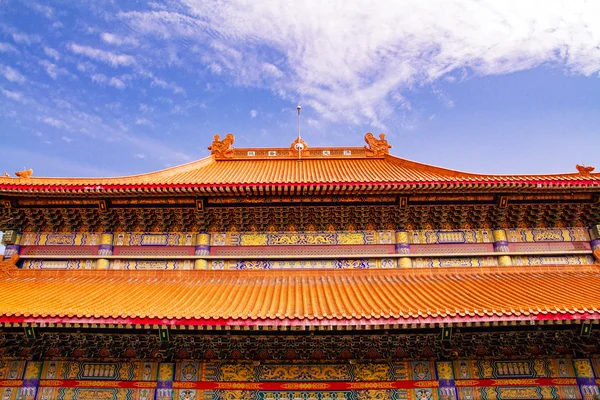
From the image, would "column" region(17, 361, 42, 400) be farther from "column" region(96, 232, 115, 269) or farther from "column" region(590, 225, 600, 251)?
"column" region(590, 225, 600, 251)

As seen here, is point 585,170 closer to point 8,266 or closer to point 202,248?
point 202,248

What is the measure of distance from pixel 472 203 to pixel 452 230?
844mm

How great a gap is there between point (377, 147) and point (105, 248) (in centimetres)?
951

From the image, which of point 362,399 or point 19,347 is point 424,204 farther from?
point 19,347

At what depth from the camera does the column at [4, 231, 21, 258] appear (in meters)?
9.33

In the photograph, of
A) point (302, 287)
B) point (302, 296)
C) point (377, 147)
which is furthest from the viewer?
point (377, 147)

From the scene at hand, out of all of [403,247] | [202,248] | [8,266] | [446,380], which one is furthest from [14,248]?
[446,380]

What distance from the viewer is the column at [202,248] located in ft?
30.0

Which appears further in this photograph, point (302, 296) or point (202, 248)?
point (202, 248)

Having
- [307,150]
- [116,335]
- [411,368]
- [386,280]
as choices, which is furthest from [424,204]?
[116,335]

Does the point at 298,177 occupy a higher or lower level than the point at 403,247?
higher

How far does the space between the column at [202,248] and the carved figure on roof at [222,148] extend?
4.87 m

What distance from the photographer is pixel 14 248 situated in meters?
9.40

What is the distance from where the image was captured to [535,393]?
7066mm
